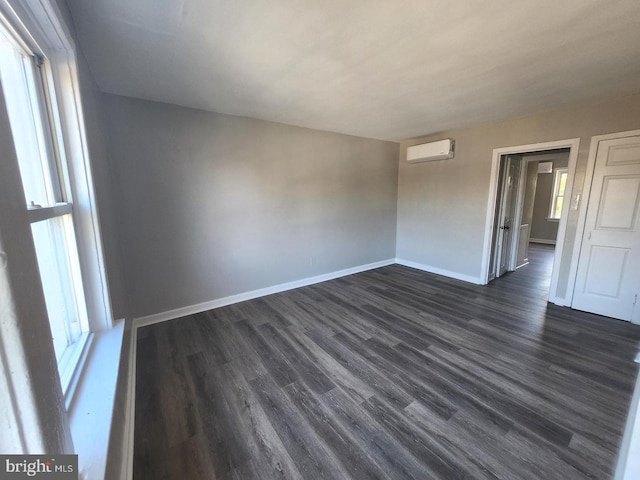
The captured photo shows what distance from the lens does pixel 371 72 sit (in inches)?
82.4

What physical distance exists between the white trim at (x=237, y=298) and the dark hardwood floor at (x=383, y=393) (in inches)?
5.1

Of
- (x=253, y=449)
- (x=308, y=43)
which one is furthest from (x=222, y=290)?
(x=308, y=43)

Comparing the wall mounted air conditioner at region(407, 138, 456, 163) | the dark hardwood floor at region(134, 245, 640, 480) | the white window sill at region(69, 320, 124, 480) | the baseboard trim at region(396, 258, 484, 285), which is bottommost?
the dark hardwood floor at region(134, 245, 640, 480)

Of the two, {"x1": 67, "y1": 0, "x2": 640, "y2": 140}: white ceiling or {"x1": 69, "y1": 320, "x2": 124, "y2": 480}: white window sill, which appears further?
{"x1": 67, "y1": 0, "x2": 640, "y2": 140}: white ceiling

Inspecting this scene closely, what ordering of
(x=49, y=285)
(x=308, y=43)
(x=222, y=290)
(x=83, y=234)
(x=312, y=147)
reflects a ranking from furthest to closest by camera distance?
1. (x=312, y=147)
2. (x=222, y=290)
3. (x=308, y=43)
4. (x=83, y=234)
5. (x=49, y=285)

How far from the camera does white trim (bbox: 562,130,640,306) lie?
2.81m

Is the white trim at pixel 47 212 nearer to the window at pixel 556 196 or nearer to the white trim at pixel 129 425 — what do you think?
the white trim at pixel 129 425

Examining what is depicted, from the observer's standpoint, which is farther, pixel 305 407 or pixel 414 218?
pixel 414 218

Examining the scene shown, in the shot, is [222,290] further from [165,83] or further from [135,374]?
[165,83]

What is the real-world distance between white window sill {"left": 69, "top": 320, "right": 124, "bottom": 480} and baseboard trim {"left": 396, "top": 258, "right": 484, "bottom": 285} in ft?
14.9

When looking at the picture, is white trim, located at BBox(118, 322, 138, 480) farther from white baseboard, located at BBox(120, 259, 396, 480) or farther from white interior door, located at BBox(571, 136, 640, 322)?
white interior door, located at BBox(571, 136, 640, 322)

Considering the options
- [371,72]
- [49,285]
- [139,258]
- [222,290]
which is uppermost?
[371,72]

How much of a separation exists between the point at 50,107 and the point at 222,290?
237cm

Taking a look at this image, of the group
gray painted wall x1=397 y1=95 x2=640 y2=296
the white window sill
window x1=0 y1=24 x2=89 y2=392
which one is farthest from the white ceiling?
the white window sill
